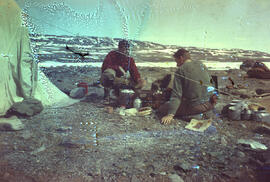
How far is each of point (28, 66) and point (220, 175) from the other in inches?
79.6

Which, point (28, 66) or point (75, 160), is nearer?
point (75, 160)

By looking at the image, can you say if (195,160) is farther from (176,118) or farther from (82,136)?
(82,136)

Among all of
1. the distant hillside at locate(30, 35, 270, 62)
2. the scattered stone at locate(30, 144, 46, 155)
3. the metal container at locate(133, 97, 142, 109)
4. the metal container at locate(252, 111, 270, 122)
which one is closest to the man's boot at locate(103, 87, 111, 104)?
the metal container at locate(133, 97, 142, 109)

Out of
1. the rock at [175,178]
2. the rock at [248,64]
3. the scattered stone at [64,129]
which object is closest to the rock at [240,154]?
the rock at [175,178]

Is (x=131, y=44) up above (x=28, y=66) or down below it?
above

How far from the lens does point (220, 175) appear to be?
174cm

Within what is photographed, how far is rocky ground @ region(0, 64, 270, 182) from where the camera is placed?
1.73 m

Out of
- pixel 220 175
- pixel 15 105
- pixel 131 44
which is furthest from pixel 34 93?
pixel 220 175

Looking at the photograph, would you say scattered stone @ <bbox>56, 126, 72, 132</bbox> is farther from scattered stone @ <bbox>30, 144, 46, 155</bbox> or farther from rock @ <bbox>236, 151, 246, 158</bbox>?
rock @ <bbox>236, 151, 246, 158</bbox>

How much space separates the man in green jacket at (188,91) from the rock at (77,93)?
834mm

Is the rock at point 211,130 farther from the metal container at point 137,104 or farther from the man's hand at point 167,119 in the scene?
the metal container at point 137,104

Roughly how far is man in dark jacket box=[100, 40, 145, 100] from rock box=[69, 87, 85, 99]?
0.24 m

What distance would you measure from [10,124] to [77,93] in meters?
0.70

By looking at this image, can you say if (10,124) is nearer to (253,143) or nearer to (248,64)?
(253,143)
